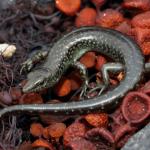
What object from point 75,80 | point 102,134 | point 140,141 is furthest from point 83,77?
point 140,141

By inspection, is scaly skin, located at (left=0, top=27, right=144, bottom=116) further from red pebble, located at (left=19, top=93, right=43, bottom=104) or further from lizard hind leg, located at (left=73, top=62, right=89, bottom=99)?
lizard hind leg, located at (left=73, top=62, right=89, bottom=99)

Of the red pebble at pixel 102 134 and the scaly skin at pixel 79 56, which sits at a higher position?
the scaly skin at pixel 79 56

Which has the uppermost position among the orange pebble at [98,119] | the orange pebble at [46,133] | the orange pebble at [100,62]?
the orange pebble at [100,62]

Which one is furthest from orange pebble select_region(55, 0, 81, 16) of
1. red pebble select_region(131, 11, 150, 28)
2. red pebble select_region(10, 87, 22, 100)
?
red pebble select_region(10, 87, 22, 100)

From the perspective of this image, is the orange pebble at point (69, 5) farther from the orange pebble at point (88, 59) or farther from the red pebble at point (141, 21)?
the red pebble at point (141, 21)

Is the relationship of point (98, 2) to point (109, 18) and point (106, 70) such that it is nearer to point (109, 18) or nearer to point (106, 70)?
point (109, 18)

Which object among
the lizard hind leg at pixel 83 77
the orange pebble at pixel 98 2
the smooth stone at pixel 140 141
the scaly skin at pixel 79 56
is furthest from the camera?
the orange pebble at pixel 98 2

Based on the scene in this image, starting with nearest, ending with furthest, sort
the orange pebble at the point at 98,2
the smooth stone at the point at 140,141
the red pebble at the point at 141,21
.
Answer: the smooth stone at the point at 140,141, the red pebble at the point at 141,21, the orange pebble at the point at 98,2

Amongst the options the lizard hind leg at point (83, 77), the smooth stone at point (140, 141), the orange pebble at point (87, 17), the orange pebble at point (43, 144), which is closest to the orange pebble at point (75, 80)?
the lizard hind leg at point (83, 77)
